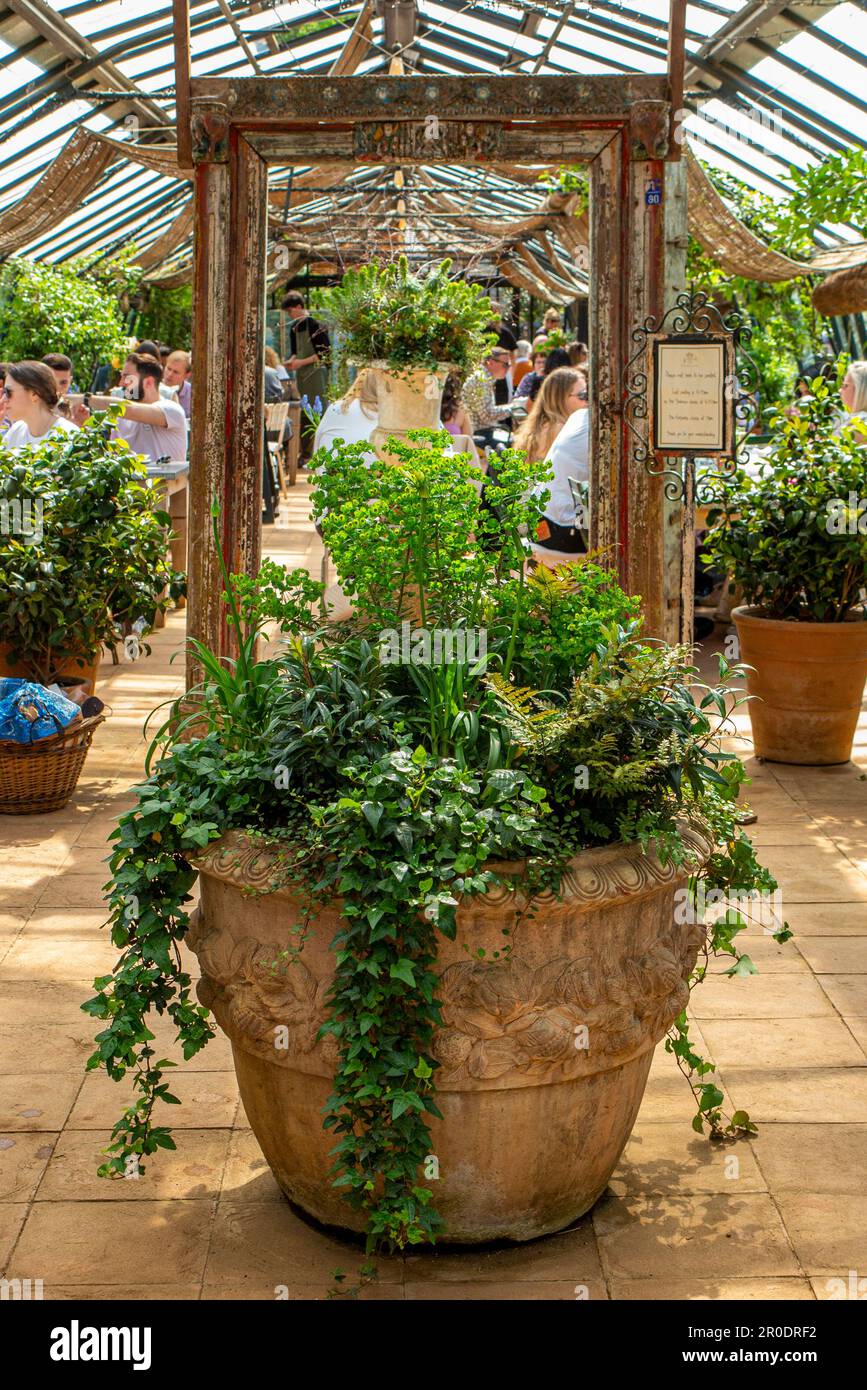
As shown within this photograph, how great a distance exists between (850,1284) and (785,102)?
8316 mm

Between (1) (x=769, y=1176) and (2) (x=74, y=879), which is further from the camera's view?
(2) (x=74, y=879)

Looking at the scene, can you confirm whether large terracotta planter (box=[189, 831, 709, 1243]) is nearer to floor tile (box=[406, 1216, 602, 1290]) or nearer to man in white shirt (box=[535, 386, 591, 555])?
floor tile (box=[406, 1216, 602, 1290])

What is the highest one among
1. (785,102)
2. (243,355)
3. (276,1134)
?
(785,102)

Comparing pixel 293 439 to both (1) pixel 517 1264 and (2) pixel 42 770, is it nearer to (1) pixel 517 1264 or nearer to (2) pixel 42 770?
(2) pixel 42 770

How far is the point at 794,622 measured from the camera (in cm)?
572

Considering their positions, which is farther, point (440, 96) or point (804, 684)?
point (804, 684)

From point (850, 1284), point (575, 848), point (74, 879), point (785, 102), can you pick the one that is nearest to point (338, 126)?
point (74, 879)

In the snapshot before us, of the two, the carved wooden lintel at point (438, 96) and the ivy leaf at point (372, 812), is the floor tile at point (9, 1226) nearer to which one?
the ivy leaf at point (372, 812)

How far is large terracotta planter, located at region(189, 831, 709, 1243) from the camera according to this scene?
2.40m

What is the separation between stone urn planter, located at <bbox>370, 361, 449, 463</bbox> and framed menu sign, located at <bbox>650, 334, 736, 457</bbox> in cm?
136

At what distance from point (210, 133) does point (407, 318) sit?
1.35 metres

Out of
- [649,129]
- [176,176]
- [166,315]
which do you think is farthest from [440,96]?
[166,315]

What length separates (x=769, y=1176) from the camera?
2850 mm
